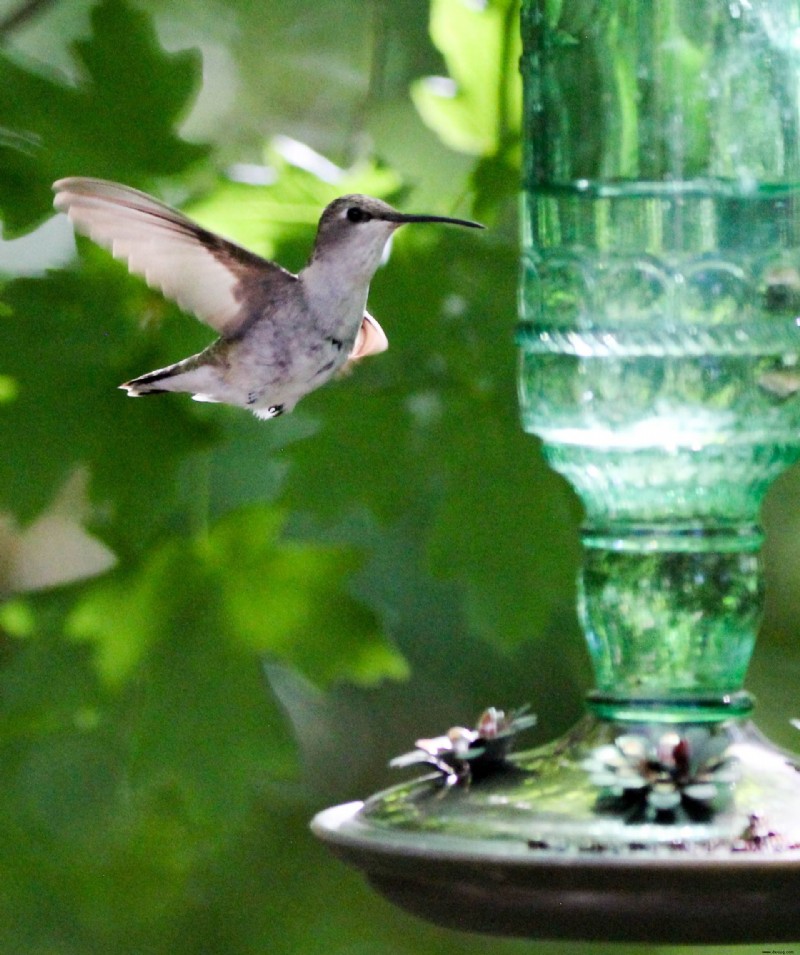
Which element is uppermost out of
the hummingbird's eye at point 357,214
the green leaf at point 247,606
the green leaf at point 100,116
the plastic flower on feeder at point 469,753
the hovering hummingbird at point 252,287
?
the green leaf at point 100,116

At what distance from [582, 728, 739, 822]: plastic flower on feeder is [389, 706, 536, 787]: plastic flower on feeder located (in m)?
0.14

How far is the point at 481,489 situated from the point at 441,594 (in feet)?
5.51

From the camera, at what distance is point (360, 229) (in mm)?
1647

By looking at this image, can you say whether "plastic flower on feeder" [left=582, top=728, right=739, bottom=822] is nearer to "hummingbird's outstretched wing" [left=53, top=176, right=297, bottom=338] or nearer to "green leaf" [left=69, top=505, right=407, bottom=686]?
"hummingbird's outstretched wing" [left=53, top=176, right=297, bottom=338]

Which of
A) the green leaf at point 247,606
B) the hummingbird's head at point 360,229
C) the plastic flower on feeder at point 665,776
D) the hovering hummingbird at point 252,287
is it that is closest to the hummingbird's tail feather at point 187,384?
the hovering hummingbird at point 252,287

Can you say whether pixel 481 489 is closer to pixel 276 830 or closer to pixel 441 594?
pixel 441 594

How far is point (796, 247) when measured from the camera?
185 cm

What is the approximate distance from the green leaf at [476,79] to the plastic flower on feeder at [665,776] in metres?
1.00

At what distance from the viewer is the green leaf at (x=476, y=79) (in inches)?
91.6

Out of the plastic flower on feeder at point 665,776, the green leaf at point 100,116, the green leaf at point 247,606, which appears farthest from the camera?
the green leaf at point 247,606

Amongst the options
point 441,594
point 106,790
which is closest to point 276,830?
point 441,594

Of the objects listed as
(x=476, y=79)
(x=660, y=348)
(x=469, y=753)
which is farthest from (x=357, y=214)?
(x=476, y=79)

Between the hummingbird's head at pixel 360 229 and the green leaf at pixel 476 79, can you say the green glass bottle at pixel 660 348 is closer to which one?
the hummingbird's head at pixel 360 229

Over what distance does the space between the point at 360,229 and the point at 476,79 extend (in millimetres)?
786
